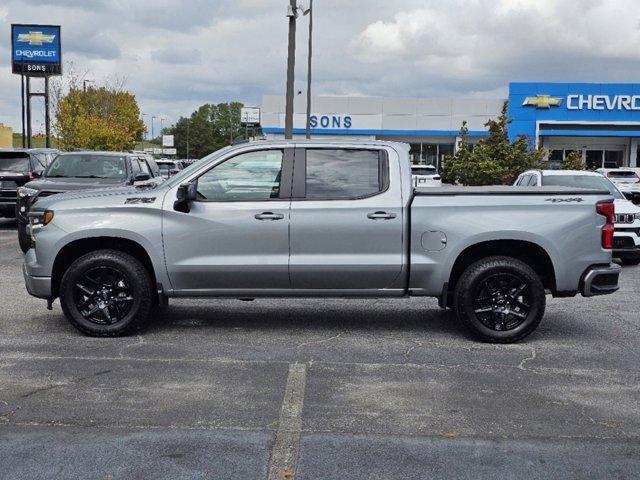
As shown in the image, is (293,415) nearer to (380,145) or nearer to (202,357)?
(202,357)

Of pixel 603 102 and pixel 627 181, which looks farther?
pixel 603 102

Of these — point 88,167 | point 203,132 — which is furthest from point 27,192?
point 203,132

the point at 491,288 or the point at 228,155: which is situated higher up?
the point at 228,155

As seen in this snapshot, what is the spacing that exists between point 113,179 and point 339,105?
3863 cm

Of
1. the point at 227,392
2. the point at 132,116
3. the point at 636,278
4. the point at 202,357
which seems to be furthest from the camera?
the point at 132,116

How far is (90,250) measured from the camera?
770 centimetres

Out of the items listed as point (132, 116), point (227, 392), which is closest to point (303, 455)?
point (227, 392)

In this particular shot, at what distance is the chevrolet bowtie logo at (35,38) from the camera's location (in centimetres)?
4953

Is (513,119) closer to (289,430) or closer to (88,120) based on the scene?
(88,120)

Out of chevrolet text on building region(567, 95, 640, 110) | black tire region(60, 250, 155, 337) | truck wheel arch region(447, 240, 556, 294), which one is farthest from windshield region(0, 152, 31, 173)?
chevrolet text on building region(567, 95, 640, 110)

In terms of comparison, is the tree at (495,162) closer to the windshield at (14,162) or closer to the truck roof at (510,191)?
the windshield at (14,162)

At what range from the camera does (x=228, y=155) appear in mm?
7508

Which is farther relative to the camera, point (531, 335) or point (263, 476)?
point (531, 335)

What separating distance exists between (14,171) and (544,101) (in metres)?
36.5
